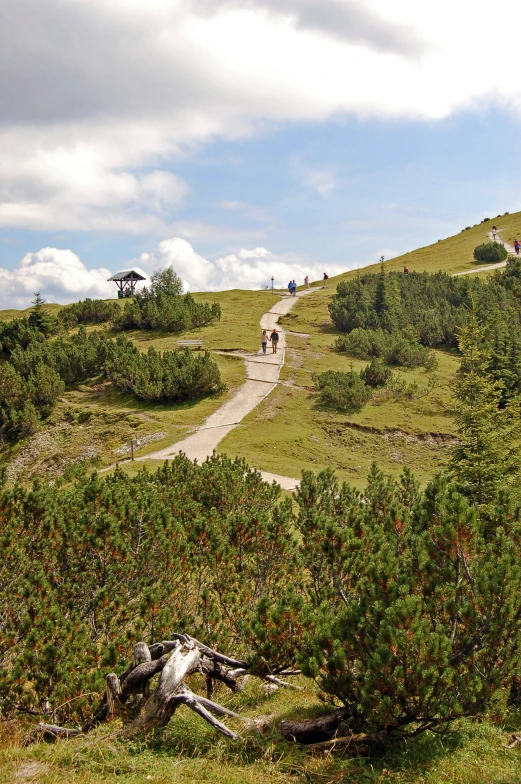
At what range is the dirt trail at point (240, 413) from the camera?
21.5 m

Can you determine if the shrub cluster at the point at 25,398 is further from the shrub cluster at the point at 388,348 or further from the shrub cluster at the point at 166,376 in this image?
the shrub cluster at the point at 388,348

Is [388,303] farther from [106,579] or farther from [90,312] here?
[106,579]

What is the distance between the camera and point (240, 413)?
26.3 m

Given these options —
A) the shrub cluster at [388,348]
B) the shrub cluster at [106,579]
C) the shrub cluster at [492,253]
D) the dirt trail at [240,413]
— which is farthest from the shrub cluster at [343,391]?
the shrub cluster at [492,253]

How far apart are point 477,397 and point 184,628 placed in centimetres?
1097

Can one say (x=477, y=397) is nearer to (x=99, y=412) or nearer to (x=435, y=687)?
(x=435, y=687)

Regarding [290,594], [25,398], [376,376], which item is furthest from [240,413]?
[290,594]

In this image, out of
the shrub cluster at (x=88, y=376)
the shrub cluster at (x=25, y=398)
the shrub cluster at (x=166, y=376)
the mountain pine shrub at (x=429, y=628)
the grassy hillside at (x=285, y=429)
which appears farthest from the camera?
the shrub cluster at (x=166, y=376)

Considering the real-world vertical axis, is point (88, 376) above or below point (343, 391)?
above

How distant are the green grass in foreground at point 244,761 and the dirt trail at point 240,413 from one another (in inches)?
440

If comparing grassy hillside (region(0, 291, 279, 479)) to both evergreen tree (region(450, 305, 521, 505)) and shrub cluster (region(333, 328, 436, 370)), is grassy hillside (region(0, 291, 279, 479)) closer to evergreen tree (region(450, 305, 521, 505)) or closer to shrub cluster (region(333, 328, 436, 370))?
shrub cluster (region(333, 328, 436, 370))

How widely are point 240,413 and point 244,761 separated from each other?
2130cm

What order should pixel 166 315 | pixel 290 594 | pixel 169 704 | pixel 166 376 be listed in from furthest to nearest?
pixel 166 315 < pixel 166 376 < pixel 290 594 < pixel 169 704

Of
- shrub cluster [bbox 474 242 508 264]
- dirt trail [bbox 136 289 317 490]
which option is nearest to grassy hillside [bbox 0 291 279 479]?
dirt trail [bbox 136 289 317 490]
